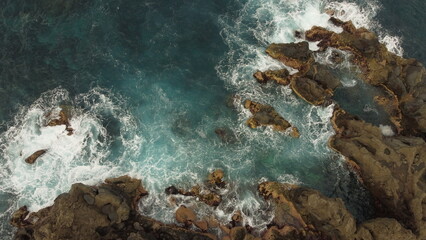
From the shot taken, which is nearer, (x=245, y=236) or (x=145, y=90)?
(x=245, y=236)

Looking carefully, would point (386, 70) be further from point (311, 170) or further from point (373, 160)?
point (311, 170)

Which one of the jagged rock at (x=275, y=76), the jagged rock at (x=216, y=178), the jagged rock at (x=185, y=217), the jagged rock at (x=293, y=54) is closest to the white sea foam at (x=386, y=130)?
the jagged rock at (x=293, y=54)

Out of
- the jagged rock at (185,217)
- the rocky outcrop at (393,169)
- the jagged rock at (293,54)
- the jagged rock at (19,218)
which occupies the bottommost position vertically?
the jagged rock at (19,218)

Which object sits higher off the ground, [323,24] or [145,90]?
[323,24]

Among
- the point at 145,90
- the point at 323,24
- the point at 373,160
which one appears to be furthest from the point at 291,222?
the point at 323,24

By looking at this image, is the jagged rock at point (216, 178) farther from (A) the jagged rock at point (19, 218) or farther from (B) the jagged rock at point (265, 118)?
(A) the jagged rock at point (19, 218)

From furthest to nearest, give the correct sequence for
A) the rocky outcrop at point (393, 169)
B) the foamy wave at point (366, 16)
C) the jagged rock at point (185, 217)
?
1. the foamy wave at point (366, 16)
2. the rocky outcrop at point (393, 169)
3. the jagged rock at point (185, 217)

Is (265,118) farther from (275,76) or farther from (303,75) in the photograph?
(303,75)

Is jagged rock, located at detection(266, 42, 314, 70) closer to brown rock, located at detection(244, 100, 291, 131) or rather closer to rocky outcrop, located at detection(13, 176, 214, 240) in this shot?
brown rock, located at detection(244, 100, 291, 131)
